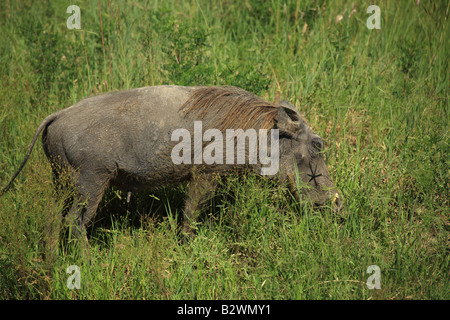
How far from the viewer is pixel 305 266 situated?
3490mm

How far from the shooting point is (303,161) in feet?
13.3

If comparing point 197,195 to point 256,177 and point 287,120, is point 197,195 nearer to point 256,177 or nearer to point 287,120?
point 256,177

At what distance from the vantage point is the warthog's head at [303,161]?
13.0ft

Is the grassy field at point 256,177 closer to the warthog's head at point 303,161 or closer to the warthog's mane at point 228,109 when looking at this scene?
the warthog's head at point 303,161

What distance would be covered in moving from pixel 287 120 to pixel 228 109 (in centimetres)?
47

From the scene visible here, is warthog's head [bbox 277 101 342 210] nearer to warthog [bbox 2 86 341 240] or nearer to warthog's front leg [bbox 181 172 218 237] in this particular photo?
warthog [bbox 2 86 341 240]

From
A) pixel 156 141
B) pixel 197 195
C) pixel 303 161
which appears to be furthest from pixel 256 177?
pixel 156 141

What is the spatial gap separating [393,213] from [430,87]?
5.92ft

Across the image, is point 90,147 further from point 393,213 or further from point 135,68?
point 393,213

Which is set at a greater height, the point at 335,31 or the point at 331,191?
the point at 335,31

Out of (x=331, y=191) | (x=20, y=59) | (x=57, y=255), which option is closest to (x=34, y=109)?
(x=20, y=59)

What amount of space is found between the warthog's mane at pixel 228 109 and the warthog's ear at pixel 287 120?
7 cm

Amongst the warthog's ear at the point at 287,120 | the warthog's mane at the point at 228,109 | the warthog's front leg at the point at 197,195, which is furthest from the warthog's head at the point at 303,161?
the warthog's front leg at the point at 197,195

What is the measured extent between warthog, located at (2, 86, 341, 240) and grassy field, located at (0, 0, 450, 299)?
0.21 m
